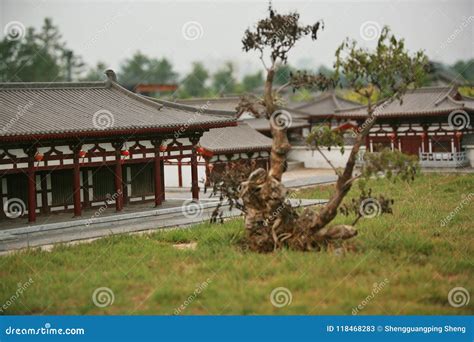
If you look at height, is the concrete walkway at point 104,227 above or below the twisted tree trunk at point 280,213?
below

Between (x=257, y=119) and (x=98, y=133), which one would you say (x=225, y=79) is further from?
(x=98, y=133)

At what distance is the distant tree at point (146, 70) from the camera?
12319 cm

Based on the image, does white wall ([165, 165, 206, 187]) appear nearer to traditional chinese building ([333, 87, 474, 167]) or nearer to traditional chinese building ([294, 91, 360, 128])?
traditional chinese building ([333, 87, 474, 167])

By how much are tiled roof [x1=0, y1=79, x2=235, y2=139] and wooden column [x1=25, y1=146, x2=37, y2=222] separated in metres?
1.09

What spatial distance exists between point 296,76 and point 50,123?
10.8m

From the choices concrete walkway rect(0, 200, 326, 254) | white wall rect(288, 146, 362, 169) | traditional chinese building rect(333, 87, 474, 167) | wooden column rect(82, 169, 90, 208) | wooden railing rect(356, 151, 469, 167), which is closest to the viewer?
concrete walkway rect(0, 200, 326, 254)

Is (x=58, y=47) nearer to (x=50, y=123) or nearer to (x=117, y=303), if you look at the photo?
(x=50, y=123)

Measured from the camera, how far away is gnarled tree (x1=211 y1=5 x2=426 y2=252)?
18766mm

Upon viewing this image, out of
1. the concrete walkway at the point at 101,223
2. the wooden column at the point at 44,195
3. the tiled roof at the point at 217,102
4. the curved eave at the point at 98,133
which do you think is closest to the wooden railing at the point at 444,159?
the tiled roof at the point at 217,102

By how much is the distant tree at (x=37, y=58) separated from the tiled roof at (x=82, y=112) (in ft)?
116

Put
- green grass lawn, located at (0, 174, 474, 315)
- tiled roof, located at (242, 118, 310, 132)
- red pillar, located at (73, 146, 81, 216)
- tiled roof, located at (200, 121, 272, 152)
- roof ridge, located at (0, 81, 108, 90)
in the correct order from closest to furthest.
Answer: green grass lawn, located at (0, 174, 474, 315) → red pillar, located at (73, 146, 81, 216) → roof ridge, located at (0, 81, 108, 90) → tiled roof, located at (200, 121, 272, 152) → tiled roof, located at (242, 118, 310, 132)

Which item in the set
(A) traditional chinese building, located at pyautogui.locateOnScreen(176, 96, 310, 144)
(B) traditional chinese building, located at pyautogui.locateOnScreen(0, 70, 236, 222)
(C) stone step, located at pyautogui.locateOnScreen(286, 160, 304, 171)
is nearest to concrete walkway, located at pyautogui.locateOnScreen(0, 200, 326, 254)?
(B) traditional chinese building, located at pyautogui.locateOnScreen(0, 70, 236, 222)

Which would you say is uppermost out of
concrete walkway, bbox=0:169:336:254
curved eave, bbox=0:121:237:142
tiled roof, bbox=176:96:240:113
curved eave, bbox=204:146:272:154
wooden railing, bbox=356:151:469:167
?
curved eave, bbox=0:121:237:142

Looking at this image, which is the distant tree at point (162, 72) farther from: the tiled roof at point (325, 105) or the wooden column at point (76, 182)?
the wooden column at point (76, 182)
